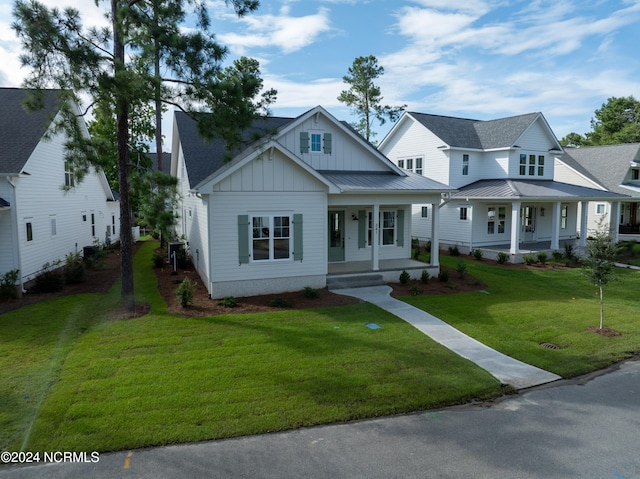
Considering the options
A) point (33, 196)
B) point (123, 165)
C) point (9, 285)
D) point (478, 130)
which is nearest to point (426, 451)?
point (123, 165)

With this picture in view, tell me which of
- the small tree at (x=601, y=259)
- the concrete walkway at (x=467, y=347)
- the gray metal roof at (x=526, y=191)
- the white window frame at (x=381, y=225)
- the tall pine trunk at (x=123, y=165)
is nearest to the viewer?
the concrete walkway at (x=467, y=347)

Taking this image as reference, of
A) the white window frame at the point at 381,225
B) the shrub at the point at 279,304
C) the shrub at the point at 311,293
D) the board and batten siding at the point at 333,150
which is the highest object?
the board and batten siding at the point at 333,150

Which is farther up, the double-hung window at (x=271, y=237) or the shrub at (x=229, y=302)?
the double-hung window at (x=271, y=237)

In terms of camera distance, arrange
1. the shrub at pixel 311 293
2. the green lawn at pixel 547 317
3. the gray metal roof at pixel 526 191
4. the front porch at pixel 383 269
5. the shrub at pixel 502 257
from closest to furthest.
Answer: the green lawn at pixel 547 317 < the shrub at pixel 311 293 < the front porch at pixel 383 269 < the shrub at pixel 502 257 < the gray metal roof at pixel 526 191

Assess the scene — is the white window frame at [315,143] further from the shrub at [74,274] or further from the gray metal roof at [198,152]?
the shrub at [74,274]

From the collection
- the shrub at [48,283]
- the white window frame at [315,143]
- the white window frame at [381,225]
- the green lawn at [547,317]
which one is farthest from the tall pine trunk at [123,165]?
the white window frame at [381,225]

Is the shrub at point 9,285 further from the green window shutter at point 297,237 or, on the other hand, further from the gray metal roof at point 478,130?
the gray metal roof at point 478,130

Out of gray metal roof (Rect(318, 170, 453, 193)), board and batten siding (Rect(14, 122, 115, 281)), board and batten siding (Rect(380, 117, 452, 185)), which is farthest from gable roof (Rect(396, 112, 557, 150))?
board and batten siding (Rect(14, 122, 115, 281))

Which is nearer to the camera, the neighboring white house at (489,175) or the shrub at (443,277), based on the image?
the shrub at (443,277)
